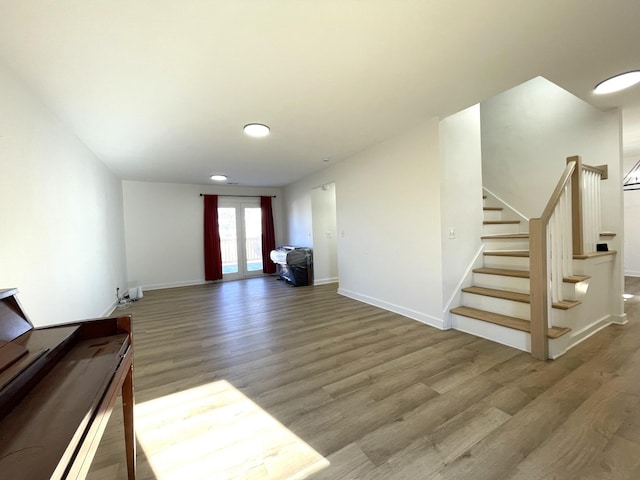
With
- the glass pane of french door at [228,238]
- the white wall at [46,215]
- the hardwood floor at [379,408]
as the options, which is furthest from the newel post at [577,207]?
the glass pane of french door at [228,238]

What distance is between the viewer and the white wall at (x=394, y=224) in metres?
2.99

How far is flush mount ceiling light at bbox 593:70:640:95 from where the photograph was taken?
214 cm

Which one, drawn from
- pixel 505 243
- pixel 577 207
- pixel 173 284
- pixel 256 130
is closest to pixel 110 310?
pixel 173 284

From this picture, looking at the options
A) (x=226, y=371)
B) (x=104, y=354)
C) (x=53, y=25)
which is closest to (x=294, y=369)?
(x=226, y=371)

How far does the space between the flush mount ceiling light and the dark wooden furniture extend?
13.0 ft

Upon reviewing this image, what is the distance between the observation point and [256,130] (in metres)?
2.95

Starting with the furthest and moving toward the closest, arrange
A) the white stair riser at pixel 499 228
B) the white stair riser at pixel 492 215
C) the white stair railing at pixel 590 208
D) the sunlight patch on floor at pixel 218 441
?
the white stair riser at pixel 492 215 → the white stair riser at pixel 499 228 → the white stair railing at pixel 590 208 → the sunlight patch on floor at pixel 218 441

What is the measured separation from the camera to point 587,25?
1583 millimetres

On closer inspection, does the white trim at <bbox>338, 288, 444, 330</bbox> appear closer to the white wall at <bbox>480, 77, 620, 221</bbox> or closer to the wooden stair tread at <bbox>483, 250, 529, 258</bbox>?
the wooden stair tread at <bbox>483, 250, 529, 258</bbox>

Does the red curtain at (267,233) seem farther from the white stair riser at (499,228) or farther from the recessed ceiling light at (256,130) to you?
the white stair riser at (499,228)

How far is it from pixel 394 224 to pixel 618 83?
2.35m

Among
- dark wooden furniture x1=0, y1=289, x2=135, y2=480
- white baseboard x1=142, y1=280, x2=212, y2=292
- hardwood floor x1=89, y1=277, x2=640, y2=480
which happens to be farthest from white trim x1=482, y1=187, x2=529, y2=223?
white baseboard x1=142, y1=280, x2=212, y2=292

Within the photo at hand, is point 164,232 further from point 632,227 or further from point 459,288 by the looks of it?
point 632,227

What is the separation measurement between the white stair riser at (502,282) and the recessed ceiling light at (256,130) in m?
3.09
